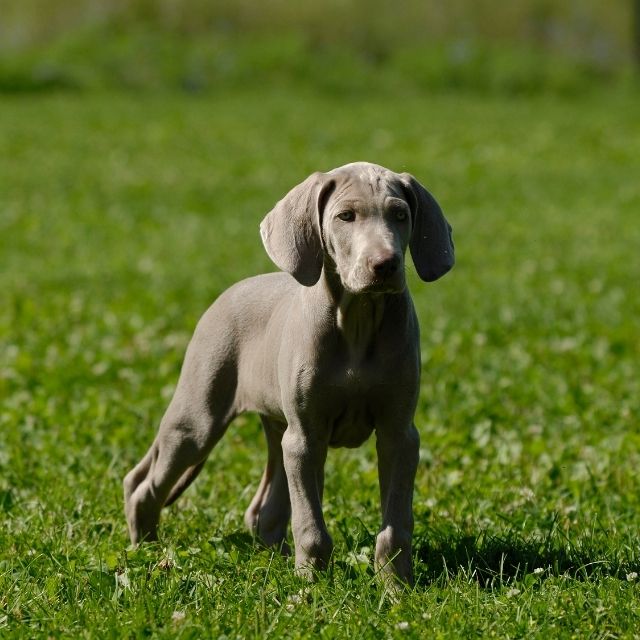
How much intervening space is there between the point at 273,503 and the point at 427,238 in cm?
142

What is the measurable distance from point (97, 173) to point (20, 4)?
1680 cm

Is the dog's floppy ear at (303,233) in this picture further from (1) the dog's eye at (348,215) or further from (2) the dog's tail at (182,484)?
(2) the dog's tail at (182,484)

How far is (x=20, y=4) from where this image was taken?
34188mm

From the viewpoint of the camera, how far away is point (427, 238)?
4.20m

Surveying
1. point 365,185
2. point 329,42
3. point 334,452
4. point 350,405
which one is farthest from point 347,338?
point 329,42

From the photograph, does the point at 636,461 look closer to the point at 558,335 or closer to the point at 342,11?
the point at 558,335

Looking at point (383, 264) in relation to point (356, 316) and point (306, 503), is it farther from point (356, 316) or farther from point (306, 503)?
point (306, 503)

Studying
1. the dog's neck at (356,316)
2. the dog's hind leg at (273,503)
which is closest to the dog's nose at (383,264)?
the dog's neck at (356,316)

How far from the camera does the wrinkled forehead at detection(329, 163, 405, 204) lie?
13.2 ft

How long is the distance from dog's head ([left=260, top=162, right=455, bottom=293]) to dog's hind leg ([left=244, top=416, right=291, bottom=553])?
3.36ft

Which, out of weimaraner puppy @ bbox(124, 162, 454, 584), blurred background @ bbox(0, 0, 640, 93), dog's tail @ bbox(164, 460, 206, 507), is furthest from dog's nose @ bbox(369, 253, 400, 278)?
blurred background @ bbox(0, 0, 640, 93)

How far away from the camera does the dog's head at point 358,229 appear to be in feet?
12.9

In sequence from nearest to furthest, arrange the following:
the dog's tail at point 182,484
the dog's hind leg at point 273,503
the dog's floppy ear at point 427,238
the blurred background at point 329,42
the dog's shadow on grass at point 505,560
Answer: the dog's floppy ear at point 427,238 < the dog's shadow on grass at point 505,560 < the dog's hind leg at point 273,503 < the dog's tail at point 182,484 < the blurred background at point 329,42

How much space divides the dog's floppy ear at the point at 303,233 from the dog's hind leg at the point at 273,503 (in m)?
1.00
